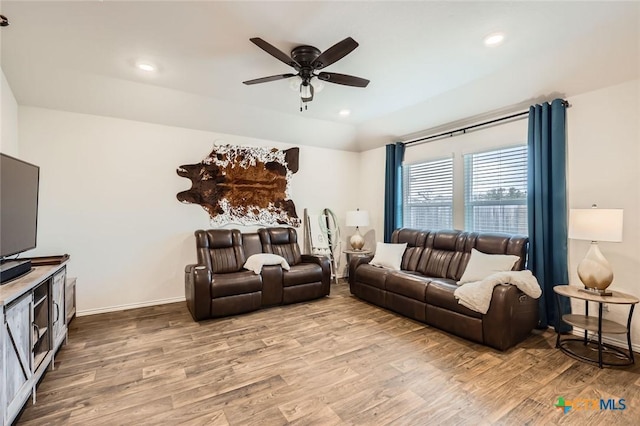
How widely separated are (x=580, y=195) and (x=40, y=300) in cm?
493

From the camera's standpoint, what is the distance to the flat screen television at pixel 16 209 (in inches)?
77.0

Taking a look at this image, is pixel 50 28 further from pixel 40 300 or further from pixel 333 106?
pixel 333 106

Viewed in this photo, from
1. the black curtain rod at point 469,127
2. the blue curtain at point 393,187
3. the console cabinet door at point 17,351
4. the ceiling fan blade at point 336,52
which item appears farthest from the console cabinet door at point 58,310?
the black curtain rod at point 469,127

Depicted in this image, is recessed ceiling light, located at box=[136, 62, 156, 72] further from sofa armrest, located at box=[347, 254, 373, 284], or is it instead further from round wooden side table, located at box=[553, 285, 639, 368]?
round wooden side table, located at box=[553, 285, 639, 368]

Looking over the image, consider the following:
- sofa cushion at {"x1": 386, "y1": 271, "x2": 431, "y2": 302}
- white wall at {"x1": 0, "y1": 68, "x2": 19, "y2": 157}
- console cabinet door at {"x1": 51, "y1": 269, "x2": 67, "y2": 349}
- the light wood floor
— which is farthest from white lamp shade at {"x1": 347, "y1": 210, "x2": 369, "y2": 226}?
white wall at {"x1": 0, "y1": 68, "x2": 19, "y2": 157}

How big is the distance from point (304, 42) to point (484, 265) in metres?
2.94

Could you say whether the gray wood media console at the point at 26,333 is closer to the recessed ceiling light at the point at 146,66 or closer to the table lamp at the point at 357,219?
the recessed ceiling light at the point at 146,66

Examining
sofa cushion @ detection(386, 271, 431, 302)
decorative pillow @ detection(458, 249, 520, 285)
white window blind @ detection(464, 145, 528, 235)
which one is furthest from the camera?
white window blind @ detection(464, 145, 528, 235)

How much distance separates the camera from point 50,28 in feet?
7.94

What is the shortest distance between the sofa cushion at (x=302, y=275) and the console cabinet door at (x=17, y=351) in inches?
99.7

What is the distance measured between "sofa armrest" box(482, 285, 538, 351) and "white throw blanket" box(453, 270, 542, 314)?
0.04 metres

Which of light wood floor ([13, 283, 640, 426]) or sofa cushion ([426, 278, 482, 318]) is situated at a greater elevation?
sofa cushion ([426, 278, 482, 318])

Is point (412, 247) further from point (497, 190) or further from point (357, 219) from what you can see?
point (497, 190)

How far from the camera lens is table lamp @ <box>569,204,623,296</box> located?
7.88 ft
